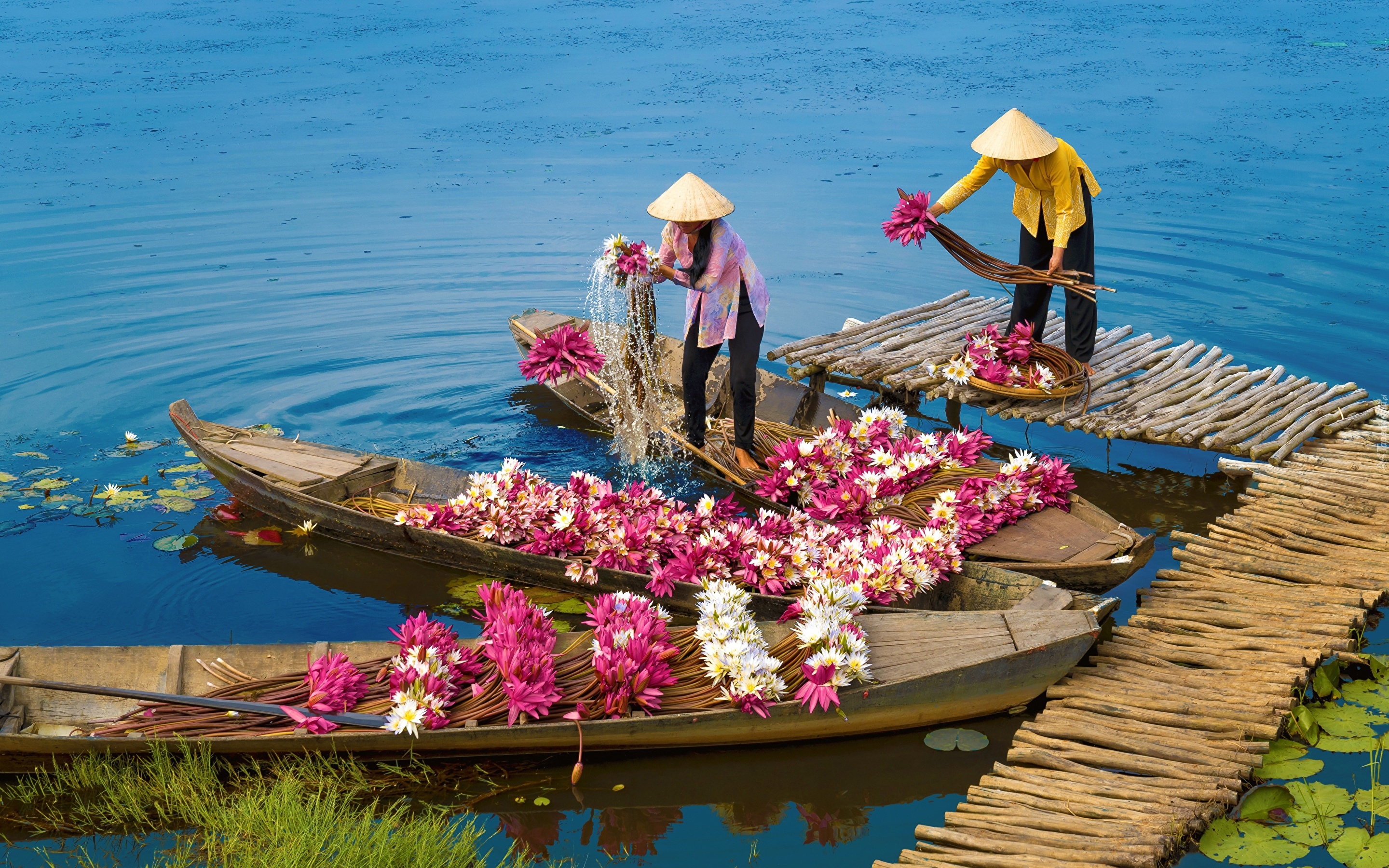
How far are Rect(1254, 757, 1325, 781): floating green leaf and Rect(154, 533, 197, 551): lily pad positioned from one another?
548cm

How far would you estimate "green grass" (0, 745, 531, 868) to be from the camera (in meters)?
3.80

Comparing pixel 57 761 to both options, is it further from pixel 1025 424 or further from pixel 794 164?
pixel 794 164

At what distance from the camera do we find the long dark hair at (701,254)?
6105mm

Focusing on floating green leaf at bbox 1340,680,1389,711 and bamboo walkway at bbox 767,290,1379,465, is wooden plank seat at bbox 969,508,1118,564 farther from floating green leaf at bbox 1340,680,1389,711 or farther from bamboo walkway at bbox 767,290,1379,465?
bamboo walkway at bbox 767,290,1379,465

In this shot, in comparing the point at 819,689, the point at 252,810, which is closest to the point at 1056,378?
the point at 819,689

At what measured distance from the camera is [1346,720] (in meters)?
4.54

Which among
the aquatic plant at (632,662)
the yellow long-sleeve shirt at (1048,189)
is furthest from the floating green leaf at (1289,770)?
the yellow long-sleeve shirt at (1048,189)

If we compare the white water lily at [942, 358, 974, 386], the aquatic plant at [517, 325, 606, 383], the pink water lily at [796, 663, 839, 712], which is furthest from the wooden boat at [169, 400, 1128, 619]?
the white water lily at [942, 358, 974, 386]

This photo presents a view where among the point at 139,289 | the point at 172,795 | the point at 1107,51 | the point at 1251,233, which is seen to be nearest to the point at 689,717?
the point at 172,795

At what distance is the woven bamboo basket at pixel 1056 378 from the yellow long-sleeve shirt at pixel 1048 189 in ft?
2.17

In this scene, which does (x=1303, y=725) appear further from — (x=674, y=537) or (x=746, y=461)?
(x=746, y=461)

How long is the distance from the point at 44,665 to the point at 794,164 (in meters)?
12.4

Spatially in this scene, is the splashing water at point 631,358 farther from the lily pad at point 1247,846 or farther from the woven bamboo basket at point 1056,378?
the lily pad at point 1247,846

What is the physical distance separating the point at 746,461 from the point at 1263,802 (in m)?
3.22
